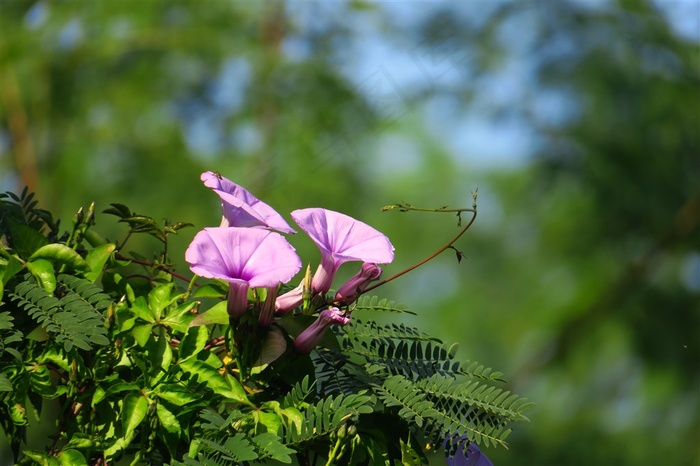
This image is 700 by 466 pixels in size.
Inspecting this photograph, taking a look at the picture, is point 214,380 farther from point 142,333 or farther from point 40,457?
point 40,457

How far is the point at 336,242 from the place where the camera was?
3.39ft

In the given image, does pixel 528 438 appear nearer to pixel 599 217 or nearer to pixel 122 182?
pixel 599 217

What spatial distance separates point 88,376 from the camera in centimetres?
94

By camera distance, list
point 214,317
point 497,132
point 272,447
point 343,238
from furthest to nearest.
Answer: point 497,132 → point 343,238 → point 214,317 → point 272,447

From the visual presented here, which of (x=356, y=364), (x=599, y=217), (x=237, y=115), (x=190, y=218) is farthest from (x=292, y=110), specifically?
(x=356, y=364)

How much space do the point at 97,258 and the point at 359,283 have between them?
11.8 inches

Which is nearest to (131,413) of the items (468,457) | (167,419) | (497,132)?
(167,419)

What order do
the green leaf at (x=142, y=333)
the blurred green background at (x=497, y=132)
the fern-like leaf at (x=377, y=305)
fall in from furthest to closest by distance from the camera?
the blurred green background at (x=497, y=132) < the fern-like leaf at (x=377, y=305) < the green leaf at (x=142, y=333)

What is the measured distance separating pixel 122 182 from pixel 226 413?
428cm

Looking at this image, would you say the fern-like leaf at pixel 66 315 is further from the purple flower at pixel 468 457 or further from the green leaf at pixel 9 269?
the purple flower at pixel 468 457

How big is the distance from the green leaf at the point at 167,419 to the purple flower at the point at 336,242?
212 millimetres

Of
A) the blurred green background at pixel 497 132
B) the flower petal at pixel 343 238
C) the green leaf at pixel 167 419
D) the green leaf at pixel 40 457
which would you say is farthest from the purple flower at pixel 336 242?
the blurred green background at pixel 497 132

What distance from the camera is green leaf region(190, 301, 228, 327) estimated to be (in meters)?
0.93

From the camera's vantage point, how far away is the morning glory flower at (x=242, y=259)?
901mm
